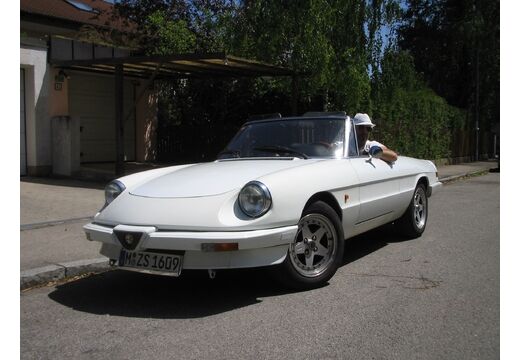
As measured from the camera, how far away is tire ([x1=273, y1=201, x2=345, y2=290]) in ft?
14.8

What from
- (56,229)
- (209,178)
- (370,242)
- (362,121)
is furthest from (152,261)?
(56,229)

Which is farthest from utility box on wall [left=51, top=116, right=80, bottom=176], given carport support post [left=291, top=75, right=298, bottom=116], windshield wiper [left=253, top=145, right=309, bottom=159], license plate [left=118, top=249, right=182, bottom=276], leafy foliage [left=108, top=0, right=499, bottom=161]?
license plate [left=118, top=249, right=182, bottom=276]

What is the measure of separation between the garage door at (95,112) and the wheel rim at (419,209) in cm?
979

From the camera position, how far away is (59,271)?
17.3 ft

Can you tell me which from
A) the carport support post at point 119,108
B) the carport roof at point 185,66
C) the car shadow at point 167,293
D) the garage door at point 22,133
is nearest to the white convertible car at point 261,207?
the car shadow at point 167,293

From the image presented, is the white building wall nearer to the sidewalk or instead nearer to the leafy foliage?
the sidewalk

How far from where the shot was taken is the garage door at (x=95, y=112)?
1430 centimetres

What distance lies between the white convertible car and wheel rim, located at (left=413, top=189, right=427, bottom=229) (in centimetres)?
109

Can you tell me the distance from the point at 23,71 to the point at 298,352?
1147cm

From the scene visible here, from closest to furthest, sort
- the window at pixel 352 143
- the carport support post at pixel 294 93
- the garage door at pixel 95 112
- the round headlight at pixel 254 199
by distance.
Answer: the round headlight at pixel 254 199
the window at pixel 352 143
the carport support post at pixel 294 93
the garage door at pixel 95 112

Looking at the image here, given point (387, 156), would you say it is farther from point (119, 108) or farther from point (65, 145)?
point (65, 145)

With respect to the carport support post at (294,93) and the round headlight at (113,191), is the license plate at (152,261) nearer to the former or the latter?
the round headlight at (113,191)

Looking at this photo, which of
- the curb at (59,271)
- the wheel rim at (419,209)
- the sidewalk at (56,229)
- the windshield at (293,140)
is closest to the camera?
Result: the curb at (59,271)

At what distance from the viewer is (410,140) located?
18938 millimetres
